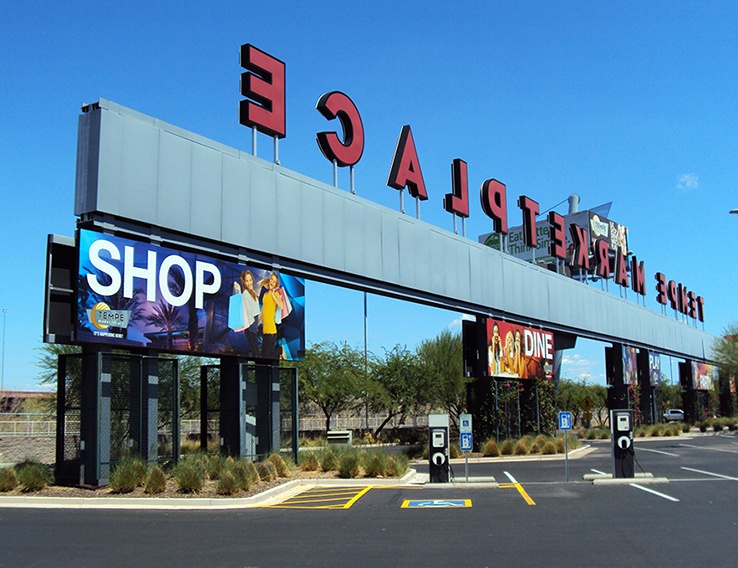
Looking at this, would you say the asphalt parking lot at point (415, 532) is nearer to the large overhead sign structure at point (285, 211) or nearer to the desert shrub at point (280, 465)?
the desert shrub at point (280, 465)

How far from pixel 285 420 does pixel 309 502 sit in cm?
750

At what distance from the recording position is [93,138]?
19594mm

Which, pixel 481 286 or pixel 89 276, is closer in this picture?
pixel 89 276

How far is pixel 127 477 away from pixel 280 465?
17.2 feet

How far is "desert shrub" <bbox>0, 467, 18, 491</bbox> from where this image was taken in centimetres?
1847

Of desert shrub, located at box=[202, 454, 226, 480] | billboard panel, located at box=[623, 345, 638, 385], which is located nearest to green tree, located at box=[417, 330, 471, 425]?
billboard panel, located at box=[623, 345, 638, 385]

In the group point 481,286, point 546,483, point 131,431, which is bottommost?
point 546,483

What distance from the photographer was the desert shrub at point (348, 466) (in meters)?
23.2

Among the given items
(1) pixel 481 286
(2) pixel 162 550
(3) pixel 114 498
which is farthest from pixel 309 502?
(1) pixel 481 286

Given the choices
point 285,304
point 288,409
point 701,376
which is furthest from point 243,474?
point 701,376

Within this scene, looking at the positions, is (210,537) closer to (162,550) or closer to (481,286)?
(162,550)

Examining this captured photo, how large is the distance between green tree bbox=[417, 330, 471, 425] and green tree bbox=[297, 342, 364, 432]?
6.40m

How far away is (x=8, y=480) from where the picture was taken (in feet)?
61.1

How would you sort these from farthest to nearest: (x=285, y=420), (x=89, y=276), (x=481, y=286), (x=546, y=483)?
(x=481, y=286) → (x=285, y=420) → (x=546, y=483) → (x=89, y=276)
